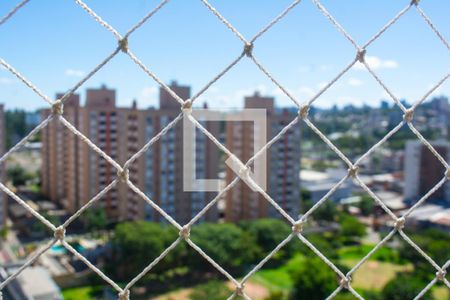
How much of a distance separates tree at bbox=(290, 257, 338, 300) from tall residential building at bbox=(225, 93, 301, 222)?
235 cm

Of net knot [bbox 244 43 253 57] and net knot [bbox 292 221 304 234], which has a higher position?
net knot [bbox 244 43 253 57]

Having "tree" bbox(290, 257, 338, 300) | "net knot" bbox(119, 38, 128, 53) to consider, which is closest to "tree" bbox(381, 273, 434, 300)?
"tree" bbox(290, 257, 338, 300)

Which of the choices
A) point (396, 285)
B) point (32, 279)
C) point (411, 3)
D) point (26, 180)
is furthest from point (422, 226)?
point (26, 180)

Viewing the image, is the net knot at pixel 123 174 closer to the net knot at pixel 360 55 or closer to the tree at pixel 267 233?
the net knot at pixel 360 55

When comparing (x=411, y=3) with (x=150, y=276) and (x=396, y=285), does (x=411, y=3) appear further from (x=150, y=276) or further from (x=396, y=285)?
(x=150, y=276)

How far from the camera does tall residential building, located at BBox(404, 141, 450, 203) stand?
8977 millimetres

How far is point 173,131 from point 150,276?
2.23 meters

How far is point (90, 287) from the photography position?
5.57m

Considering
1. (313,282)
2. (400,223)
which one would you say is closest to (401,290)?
(313,282)

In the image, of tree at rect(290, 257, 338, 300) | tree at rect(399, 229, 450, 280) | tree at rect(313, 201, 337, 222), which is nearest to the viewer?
tree at rect(290, 257, 338, 300)

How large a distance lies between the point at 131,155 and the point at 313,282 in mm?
3372

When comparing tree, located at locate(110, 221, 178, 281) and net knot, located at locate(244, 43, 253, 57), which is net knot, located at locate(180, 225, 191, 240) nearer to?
net knot, located at locate(244, 43, 253, 57)

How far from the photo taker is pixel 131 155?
7.00m

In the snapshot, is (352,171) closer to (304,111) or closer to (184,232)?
(304,111)
